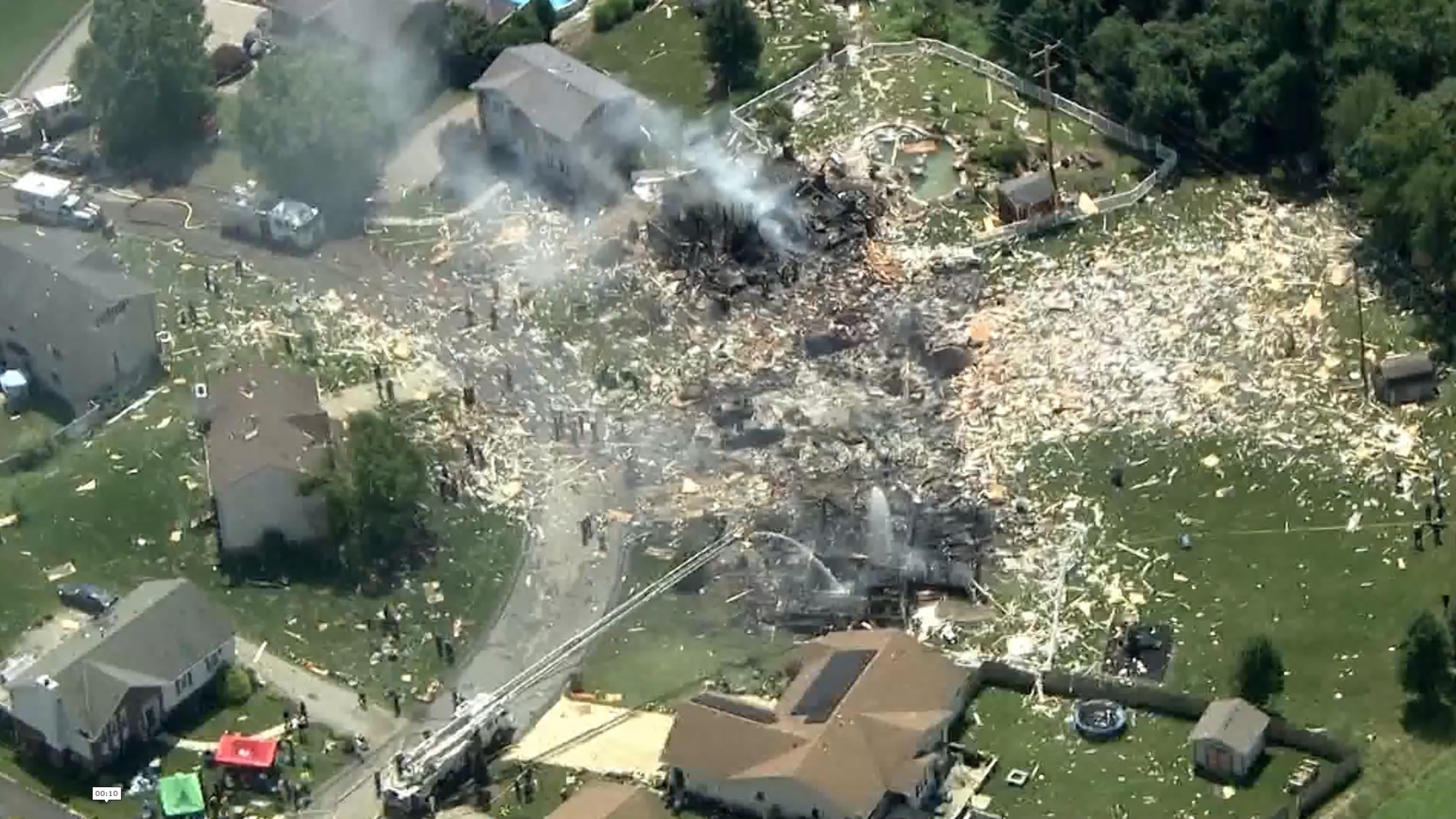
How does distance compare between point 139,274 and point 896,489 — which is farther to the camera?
point 139,274

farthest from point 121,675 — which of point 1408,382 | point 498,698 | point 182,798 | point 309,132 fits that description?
point 1408,382

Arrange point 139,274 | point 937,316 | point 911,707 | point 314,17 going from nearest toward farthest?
point 911,707 → point 937,316 → point 139,274 → point 314,17

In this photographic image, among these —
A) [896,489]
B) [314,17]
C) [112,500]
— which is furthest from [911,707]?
[314,17]

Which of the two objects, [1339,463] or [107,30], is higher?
[107,30]

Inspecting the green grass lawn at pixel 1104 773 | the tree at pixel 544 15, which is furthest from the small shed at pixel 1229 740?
the tree at pixel 544 15

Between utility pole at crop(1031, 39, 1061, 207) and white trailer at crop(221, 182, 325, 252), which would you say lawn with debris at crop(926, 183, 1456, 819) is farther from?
white trailer at crop(221, 182, 325, 252)

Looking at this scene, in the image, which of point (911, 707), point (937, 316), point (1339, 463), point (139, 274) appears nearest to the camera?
point (911, 707)

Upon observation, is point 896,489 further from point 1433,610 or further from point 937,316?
point 1433,610

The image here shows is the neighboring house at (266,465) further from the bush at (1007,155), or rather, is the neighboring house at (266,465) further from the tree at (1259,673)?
the tree at (1259,673)
